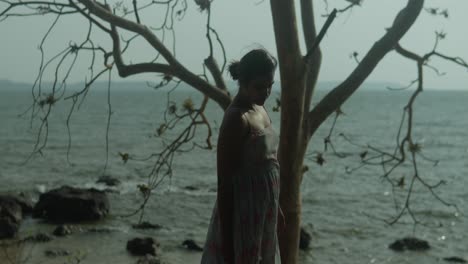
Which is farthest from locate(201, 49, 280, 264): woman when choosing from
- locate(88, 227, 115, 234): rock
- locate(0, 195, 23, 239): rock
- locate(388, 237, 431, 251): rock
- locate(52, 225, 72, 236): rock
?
locate(88, 227, 115, 234): rock

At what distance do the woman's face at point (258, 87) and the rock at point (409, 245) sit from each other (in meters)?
12.9

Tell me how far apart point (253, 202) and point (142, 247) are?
1119 cm

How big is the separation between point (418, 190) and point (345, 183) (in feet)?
9.64

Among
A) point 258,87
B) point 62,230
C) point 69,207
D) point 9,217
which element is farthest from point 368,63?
point 69,207

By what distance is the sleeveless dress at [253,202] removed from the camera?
3416 mm

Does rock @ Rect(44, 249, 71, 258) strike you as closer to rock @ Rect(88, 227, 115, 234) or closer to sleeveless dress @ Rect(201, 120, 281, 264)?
rock @ Rect(88, 227, 115, 234)

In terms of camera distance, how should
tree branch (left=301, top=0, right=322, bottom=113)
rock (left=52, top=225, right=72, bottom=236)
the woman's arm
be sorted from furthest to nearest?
rock (left=52, top=225, right=72, bottom=236) → tree branch (left=301, top=0, right=322, bottom=113) → the woman's arm

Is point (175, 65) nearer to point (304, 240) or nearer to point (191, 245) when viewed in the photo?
point (191, 245)

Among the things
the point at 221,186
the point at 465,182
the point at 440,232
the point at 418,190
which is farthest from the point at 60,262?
the point at 465,182

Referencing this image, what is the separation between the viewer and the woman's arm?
3.33 m

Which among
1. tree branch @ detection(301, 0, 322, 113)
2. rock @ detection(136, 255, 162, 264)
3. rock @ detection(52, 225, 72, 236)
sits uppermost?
tree branch @ detection(301, 0, 322, 113)

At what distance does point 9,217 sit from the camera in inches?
→ 631

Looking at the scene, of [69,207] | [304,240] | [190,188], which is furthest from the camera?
[190,188]

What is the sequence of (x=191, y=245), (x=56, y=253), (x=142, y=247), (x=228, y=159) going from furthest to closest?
(x=191, y=245) → (x=142, y=247) → (x=56, y=253) → (x=228, y=159)
